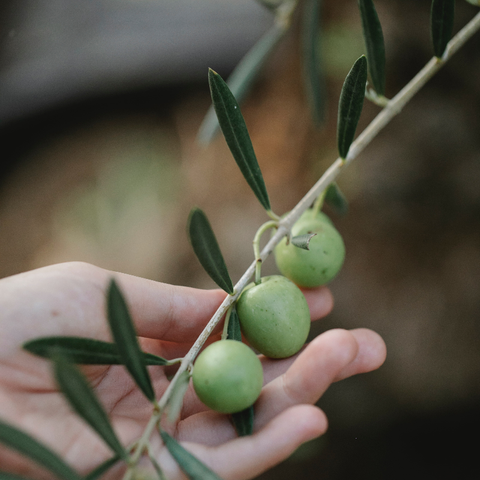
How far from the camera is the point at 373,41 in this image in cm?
89

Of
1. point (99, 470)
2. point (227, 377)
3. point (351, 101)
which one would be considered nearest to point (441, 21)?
point (351, 101)

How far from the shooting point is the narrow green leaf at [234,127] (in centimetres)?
75

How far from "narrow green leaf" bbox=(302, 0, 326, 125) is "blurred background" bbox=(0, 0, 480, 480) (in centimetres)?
46

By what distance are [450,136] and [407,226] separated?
15.5 inches

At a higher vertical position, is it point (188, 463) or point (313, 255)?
point (313, 255)

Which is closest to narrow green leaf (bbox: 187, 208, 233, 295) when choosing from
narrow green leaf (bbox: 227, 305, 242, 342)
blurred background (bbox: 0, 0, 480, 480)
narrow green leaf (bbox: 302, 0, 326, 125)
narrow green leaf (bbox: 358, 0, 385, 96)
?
narrow green leaf (bbox: 227, 305, 242, 342)

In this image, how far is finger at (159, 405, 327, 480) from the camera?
0.67 m

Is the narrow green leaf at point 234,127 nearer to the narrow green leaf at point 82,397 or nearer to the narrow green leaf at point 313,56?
the narrow green leaf at point 82,397

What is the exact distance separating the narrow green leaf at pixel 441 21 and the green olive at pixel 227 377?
757 mm

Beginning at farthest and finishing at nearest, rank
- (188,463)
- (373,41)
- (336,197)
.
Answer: (336,197) → (373,41) → (188,463)

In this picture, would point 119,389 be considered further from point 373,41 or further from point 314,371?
point 373,41

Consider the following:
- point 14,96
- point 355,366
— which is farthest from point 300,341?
point 14,96

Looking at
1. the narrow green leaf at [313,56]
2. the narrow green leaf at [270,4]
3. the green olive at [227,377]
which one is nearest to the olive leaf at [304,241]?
the green olive at [227,377]

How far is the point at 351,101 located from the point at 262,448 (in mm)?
659
